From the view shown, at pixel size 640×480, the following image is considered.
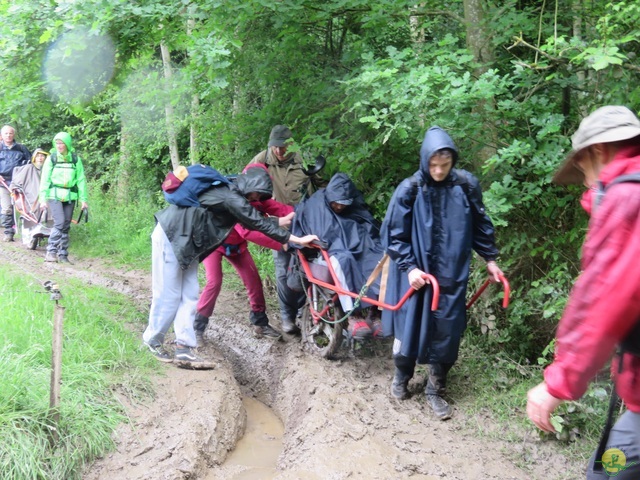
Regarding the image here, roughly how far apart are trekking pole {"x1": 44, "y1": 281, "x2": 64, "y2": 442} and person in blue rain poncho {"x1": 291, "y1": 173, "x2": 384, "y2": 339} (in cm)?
254

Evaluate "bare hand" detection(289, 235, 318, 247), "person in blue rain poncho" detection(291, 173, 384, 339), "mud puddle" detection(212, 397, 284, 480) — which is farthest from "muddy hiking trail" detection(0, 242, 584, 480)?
"bare hand" detection(289, 235, 318, 247)

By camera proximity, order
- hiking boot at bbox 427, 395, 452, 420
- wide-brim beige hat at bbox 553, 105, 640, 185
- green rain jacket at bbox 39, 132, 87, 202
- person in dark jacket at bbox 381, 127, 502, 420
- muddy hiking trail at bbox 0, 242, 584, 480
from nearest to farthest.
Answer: wide-brim beige hat at bbox 553, 105, 640, 185 < muddy hiking trail at bbox 0, 242, 584, 480 < person in dark jacket at bbox 381, 127, 502, 420 < hiking boot at bbox 427, 395, 452, 420 < green rain jacket at bbox 39, 132, 87, 202

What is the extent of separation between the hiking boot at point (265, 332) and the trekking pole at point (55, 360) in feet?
10.1

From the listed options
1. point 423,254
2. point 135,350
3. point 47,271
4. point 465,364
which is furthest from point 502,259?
point 47,271

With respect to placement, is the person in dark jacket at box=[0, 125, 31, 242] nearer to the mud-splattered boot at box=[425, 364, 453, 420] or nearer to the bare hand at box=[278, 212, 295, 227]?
the bare hand at box=[278, 212, 295, 227]

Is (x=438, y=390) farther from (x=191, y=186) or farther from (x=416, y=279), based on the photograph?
(x=191, y=186)

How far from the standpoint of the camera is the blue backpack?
556 cm

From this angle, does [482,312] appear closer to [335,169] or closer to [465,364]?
[465,364]

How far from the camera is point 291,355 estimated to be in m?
6.49

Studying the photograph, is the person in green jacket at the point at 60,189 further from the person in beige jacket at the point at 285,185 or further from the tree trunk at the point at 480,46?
the tree trunk at the point at 480,46

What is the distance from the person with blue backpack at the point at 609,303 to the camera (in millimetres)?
1864

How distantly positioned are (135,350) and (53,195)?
562 centimetres

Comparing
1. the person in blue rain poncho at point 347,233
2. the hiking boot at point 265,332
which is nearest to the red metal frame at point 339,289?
the person in blue rain poncho at point 347,233

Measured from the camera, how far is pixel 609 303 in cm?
186
